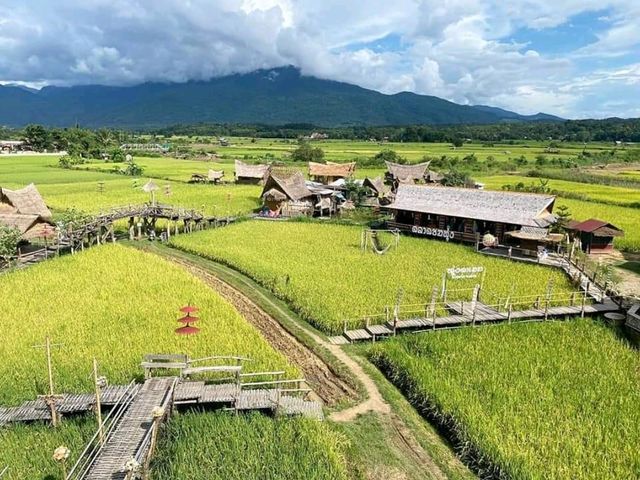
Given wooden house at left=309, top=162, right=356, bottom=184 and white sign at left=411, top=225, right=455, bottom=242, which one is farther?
wooden house at left=309, top=162, right=356, bottom=184

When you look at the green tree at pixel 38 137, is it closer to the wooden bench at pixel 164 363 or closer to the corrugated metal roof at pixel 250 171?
the corrugated metal roof at pixel 250 171

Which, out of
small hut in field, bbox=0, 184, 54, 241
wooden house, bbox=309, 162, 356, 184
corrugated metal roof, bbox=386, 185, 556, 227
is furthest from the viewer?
wooden house, bbox=309, 162, 356, 184

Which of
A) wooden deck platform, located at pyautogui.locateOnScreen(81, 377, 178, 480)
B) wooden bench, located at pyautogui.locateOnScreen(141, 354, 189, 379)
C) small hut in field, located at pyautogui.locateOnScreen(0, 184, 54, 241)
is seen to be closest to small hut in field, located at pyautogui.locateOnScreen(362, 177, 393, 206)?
small hut in field, located at pyautogui.locateOnScreen(0, 184, 54, 241)

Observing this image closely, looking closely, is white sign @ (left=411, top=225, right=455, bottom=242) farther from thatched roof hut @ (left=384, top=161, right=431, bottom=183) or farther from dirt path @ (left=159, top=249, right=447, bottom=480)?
thatched roof hut @ (left=384, top=161, right=431, bottom=183)

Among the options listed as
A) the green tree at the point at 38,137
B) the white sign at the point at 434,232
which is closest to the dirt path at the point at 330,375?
the white sign at the point at 434,232

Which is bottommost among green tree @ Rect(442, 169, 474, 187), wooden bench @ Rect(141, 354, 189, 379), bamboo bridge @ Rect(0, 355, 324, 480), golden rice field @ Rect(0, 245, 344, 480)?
golden rice field @ Rect(0, 245, 344, 480)

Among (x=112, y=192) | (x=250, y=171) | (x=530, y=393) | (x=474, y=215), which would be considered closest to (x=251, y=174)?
(x=250, y=171)
